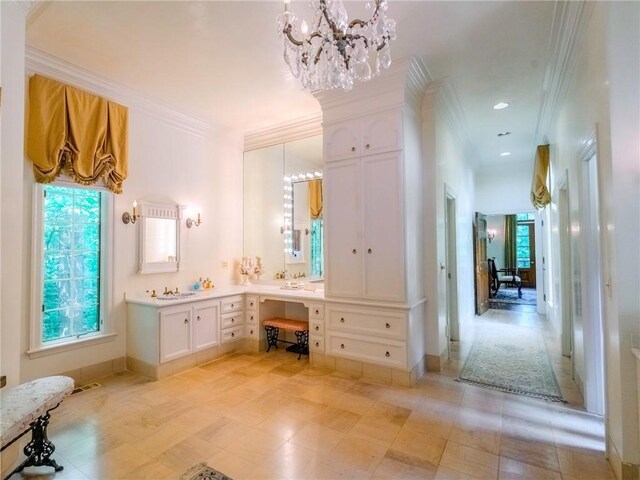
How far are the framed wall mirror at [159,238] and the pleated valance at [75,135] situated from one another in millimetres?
465

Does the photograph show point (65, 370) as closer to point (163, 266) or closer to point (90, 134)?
point (163, 266)

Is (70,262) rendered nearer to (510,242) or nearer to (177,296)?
(177,296)

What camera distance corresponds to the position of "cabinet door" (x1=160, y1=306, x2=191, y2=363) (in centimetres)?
336

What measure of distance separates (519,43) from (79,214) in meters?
4.61

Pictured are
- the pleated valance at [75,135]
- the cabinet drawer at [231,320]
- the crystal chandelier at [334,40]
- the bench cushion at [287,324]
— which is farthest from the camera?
the cabinet drawer at [231,320]

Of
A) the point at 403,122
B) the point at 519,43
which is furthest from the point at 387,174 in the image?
the point at 519,43

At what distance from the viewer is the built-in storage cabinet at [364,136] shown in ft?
10.5

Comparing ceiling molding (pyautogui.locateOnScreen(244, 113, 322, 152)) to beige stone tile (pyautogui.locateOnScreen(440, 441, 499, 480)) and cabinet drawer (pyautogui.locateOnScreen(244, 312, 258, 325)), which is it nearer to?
cabinet drawer (pyautogui.locateOnScreen(244, 312, 258, 325))

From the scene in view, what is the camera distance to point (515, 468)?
1.97 metres

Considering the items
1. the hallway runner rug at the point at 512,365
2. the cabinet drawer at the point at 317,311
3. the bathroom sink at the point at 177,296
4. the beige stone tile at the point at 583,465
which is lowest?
the hallway runner rug at the point at 512,365

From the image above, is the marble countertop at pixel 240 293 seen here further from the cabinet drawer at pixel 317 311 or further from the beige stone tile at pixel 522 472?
the beige stone tile at pixel 522 472

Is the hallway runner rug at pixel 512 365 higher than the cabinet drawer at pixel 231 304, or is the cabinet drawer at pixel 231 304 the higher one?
the cabinet drawer at pixel 231 304

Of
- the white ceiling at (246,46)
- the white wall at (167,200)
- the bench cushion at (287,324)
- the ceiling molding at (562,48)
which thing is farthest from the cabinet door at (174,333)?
the ceiling molding at (562,48)

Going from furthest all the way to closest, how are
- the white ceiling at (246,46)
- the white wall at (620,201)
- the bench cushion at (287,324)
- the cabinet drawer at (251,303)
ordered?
the cabinet drawer at (251,303), the bench cushion at (287,324), the white ceiling at (246,46), the white wall at (620,201)
